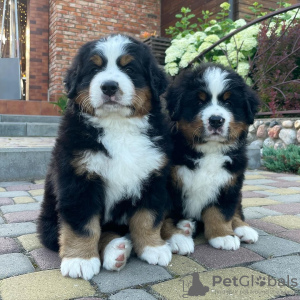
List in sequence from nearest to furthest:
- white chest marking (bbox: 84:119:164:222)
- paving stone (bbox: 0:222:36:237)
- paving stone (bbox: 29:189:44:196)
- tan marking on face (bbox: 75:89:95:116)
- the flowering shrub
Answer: white chest marking (bbox: 84:119:164:222) < tan marking on face (bbox: 75:89:95:116) < paving stone (bbox: 0:222:36:237) < paving stone (bbox: 29:189:44:196) < the flowering shrub

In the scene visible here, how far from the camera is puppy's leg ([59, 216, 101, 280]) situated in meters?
1.86

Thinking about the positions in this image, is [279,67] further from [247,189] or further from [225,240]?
[225,240]

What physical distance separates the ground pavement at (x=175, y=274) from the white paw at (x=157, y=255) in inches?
1.5

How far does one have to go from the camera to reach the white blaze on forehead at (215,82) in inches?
94.9

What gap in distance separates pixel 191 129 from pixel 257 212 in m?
1.29

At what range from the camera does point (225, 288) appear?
1.71 meters

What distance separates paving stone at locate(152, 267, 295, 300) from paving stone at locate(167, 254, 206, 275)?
80 mm

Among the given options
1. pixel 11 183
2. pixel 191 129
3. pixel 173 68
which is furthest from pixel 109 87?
pixel 173 68

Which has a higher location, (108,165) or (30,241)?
(108,165)

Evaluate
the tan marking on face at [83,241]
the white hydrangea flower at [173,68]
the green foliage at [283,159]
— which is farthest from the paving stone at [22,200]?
the white hydrangea flower at [173,68]

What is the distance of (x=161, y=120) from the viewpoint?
2.31m

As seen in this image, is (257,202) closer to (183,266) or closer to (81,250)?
(183,266)

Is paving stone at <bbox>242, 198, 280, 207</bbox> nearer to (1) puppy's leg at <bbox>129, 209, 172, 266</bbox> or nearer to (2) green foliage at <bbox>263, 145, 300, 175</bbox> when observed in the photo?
(1) puppy's leg at <bbox>129, 209, 172, 266</bbox>

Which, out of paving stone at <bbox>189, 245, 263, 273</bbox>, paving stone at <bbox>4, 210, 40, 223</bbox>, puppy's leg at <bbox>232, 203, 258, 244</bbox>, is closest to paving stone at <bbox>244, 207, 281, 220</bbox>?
puppy's leg at <bbox>232, 203, 258, 244</bbox>
